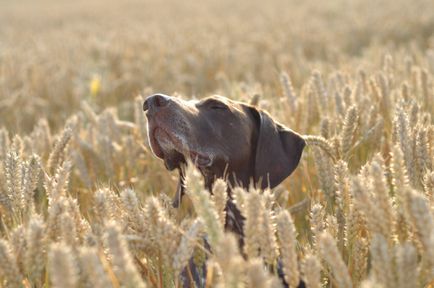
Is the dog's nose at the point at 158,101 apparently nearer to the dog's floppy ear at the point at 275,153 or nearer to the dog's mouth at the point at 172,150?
the dog's mouth at the point at 172,150

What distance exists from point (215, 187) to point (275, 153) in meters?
1.50

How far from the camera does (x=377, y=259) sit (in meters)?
1.73

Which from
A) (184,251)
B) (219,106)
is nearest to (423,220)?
(184,251)

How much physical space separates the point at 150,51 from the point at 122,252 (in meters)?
9.10

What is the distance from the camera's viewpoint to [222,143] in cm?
354

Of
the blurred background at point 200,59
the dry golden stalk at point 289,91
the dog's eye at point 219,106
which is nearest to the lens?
the dog's eye at point 219,106

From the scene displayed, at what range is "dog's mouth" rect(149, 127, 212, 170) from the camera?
3395 millimetres

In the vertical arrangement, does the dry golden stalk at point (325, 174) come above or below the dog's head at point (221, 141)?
below

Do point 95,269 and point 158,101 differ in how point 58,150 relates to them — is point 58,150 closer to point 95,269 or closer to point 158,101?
point 158,101

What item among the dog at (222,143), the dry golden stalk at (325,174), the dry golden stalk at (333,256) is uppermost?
the dog at (222,143)

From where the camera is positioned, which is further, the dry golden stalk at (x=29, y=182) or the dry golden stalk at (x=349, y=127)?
the dry golden stalk at (x=349, y=127)

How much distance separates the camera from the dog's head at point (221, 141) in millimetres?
3391

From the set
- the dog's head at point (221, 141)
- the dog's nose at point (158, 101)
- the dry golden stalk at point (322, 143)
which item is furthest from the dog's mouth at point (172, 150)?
the dry golden stalk at point (322, 143)

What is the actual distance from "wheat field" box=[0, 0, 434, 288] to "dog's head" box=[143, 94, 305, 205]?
8.2 inches
